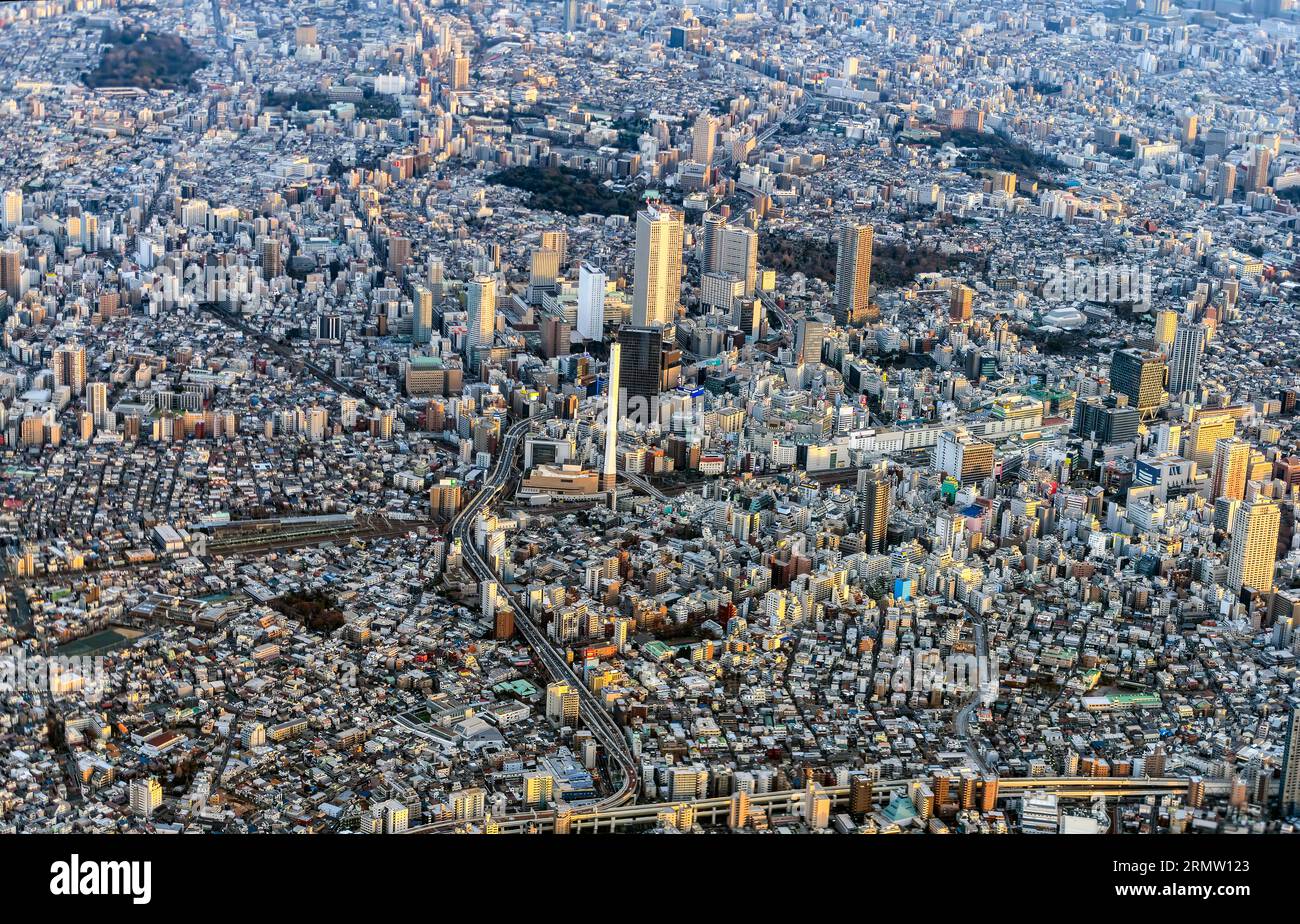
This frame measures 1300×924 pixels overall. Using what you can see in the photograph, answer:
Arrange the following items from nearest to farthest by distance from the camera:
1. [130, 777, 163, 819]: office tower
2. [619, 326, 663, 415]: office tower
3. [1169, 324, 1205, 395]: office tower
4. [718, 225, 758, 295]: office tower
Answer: [130, 777, 163, 819]: office tower < [619, 326, 663, 415]: office tower < [1169, 324, 1205, 395]: office tower < [718, 225, 758, 295]: office tower

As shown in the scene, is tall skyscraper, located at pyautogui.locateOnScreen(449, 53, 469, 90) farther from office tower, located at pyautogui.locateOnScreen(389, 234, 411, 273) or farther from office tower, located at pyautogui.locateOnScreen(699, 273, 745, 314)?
office tower, located at pyautogui.locateOnScreen(699, 273, 745, 314)

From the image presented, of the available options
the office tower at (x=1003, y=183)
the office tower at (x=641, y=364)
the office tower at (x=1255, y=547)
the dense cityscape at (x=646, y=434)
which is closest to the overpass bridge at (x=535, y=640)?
the dense cityscape at (x=646, y=434)

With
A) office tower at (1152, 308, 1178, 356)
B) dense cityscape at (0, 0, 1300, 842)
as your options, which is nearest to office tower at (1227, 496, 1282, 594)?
dense cityscape at (0, 0, 1300, 842)

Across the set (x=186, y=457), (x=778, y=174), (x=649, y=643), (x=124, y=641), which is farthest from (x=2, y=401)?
(x=778, y=174)

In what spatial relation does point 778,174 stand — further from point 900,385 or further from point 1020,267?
point 900,385
